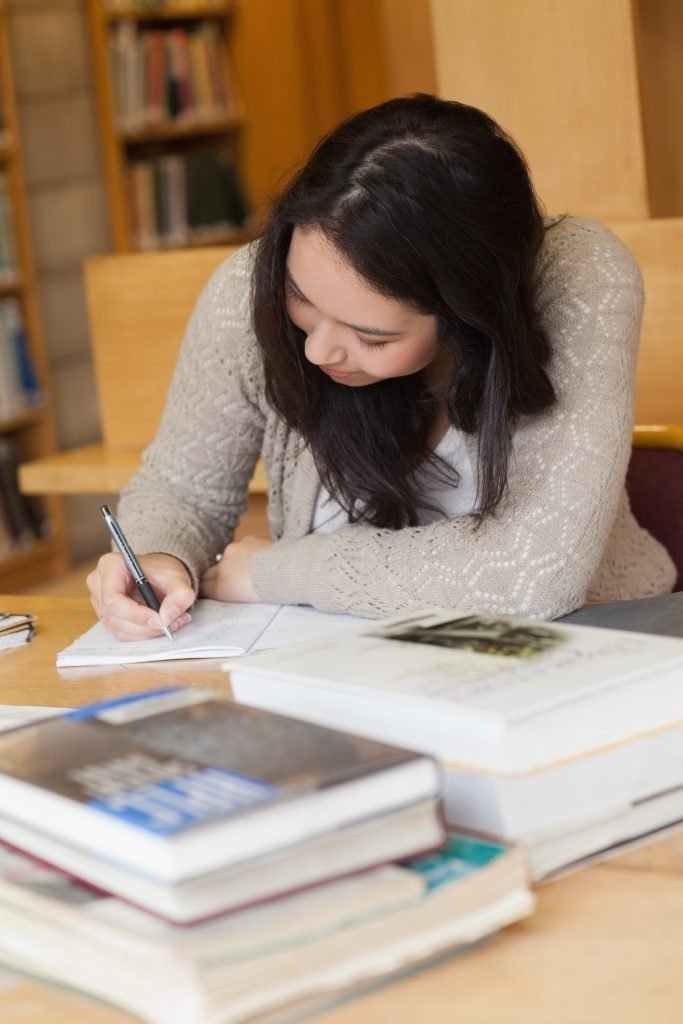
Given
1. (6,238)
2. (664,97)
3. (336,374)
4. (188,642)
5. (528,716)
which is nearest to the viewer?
(528,716)

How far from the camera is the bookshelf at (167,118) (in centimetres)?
492

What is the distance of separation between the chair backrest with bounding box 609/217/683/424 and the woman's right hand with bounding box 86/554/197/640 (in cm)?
112

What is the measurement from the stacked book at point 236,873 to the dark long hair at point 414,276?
2.25 ft

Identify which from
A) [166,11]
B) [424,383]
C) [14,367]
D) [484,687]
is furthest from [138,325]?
[166,11]

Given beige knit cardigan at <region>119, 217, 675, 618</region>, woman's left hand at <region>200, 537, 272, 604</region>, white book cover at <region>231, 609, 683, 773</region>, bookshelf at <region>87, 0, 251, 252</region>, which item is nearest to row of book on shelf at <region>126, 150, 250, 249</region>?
bookshelf at <region>87, 0, 251, 252</region>

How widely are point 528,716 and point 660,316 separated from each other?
5.62 ft

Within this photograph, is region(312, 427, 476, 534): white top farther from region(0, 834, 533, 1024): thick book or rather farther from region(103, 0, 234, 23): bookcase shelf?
region(103, 0, 234, 23): bookcase shelf

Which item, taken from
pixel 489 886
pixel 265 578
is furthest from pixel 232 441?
pixel 489 886

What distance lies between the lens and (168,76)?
16.4 ft

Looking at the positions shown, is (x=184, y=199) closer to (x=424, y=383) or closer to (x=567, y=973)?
(x=424, y=383)

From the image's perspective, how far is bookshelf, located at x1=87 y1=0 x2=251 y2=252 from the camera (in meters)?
4.92

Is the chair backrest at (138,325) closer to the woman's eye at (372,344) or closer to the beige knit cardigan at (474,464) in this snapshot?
the beige knit cardigan at (474,464)

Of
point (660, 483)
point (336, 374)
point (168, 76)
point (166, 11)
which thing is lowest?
point (660, 483)

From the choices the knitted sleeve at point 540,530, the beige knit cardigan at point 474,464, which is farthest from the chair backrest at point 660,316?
the knitted sleeve at point 540,530
